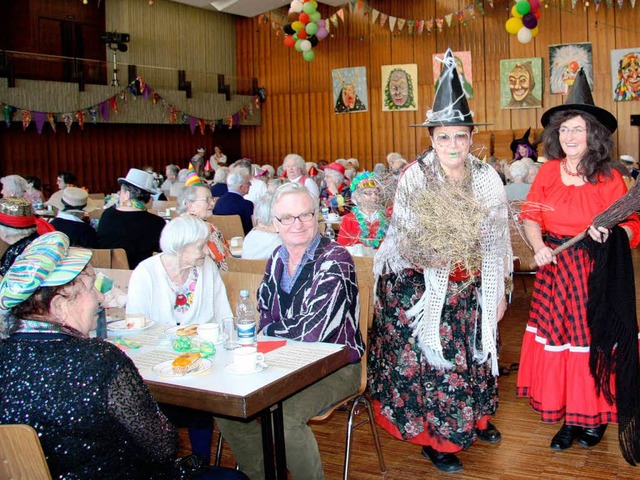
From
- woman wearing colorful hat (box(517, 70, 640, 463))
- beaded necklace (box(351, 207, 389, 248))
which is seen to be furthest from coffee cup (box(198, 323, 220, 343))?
woman wearing colorful hat (box(517, 70, 640, 463))

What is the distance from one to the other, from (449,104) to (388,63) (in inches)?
514

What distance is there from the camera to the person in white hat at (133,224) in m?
5.42

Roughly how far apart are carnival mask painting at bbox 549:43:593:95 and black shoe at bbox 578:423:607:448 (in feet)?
37.2

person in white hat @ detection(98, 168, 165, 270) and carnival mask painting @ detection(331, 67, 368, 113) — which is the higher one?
carnival mask painting @ detection(331, 67, 368, 113)

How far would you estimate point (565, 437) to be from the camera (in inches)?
147

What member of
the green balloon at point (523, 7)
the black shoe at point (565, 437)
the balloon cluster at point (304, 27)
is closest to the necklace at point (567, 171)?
the black shoe at point (565, 437)

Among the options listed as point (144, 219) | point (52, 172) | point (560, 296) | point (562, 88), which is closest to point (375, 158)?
point (562, 88)

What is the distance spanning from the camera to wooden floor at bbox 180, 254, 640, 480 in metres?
3.45

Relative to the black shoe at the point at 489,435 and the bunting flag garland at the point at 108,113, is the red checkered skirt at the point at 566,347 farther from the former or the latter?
the bunting flag garland at the point at 108,113

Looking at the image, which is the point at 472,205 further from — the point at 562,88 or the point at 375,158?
the point at 375,158

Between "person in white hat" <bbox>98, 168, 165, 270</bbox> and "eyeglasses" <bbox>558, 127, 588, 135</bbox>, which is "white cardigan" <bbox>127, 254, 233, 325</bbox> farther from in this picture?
"person in white hat" <bbox>98, 168, 165, 270</bbox>

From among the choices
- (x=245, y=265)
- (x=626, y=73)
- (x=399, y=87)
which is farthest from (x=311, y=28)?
(x=245, y=265)

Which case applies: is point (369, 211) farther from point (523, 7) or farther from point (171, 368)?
point (523, 7)

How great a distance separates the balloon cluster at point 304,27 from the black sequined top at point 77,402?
1311cm
